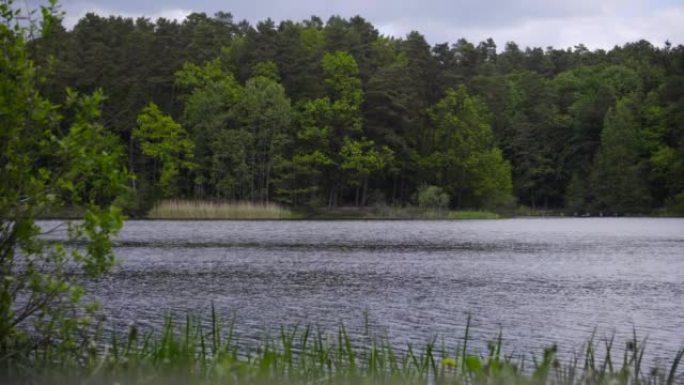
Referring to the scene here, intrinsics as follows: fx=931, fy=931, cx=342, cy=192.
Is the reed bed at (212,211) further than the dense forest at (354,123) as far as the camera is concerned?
No

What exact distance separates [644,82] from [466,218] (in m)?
33.0

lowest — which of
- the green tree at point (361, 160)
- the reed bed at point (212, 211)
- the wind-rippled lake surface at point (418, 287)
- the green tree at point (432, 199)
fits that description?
the wind-rippled lake surface at point (418, 287)

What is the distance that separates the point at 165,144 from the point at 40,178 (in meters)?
68.4

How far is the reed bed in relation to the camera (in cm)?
6481

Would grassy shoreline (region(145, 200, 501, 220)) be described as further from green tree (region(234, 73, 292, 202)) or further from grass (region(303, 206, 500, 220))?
green tree (region(234, 73, 292, 202))

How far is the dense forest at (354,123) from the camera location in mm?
77062

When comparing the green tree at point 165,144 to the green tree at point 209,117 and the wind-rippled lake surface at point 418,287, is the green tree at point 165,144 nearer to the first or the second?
the green tree at point 209,117

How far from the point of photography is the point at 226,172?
76312 mm

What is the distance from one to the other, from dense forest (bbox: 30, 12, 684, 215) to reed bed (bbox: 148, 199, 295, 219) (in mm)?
3551

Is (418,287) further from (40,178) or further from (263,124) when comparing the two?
(263,124)

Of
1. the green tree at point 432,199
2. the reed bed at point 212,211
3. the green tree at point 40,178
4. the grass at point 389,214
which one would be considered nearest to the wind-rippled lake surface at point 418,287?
the green tree at point 40,178

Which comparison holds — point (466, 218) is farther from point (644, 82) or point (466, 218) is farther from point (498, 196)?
point (644, 82)

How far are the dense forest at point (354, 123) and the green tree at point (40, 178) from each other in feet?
204

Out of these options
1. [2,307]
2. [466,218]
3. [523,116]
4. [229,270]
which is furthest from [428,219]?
[2,307]
